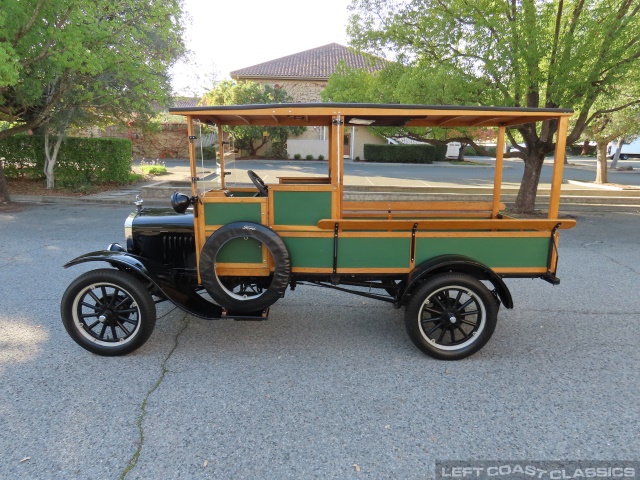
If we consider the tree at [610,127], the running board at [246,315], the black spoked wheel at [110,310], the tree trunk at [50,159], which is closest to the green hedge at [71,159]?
the tree trunk at [50,159]

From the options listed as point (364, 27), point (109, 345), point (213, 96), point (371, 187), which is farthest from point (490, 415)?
point (213, 96)

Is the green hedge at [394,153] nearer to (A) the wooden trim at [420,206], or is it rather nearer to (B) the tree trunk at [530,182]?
(B) the tree trunk at [530,182]

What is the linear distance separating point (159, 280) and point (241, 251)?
76 centimetres

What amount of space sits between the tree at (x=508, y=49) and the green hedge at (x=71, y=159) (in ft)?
29.3

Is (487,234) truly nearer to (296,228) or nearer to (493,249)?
(493,249)

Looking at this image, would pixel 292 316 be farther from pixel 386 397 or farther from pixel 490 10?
pixel 490 10

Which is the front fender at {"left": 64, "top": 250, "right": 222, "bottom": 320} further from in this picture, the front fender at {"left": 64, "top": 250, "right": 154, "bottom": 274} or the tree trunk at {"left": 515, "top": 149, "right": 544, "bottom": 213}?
the tree trunk at {"left": 515, "top": 149, "right": 544, "bottom": 213}

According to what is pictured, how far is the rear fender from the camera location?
130 inches

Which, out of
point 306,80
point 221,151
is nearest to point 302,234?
point 221,151

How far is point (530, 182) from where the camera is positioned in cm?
1030

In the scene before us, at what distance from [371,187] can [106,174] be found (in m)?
8.65

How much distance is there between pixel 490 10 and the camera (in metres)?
7.95

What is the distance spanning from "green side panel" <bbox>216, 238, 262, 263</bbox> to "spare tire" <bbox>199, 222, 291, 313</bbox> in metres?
0.09

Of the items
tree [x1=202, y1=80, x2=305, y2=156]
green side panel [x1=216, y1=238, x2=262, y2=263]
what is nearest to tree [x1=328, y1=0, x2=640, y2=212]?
green side panel [x1=216, y1=238, x2=262, y2=263]
